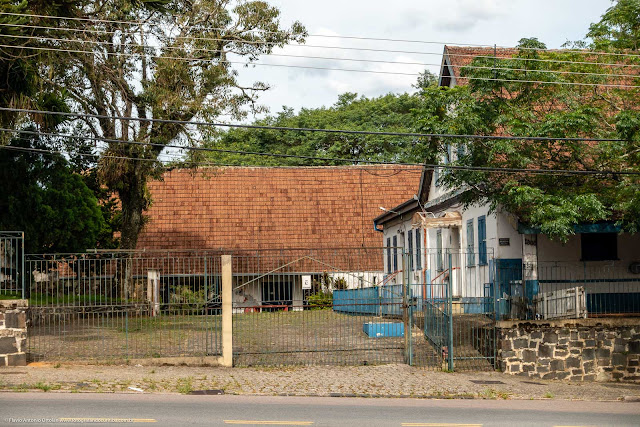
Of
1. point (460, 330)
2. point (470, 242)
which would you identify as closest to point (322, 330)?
point (460, 330)

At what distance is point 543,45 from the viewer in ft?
64.6

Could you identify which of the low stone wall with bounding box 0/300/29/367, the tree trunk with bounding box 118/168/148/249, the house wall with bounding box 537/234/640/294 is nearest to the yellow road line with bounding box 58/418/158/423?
the low stone wall with bounding box 0/300/29/367

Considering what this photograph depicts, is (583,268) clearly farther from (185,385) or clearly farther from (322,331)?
(185,385)

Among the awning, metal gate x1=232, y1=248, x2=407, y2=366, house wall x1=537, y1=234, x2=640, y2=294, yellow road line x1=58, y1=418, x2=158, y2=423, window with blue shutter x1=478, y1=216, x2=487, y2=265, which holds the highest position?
the awning

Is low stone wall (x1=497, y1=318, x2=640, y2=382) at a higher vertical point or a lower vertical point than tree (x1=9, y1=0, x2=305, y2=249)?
lower

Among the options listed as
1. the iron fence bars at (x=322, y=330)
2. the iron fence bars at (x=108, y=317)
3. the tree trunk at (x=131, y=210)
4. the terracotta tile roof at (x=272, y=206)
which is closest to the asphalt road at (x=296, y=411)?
the iron fence bars at (x=322, y=330)

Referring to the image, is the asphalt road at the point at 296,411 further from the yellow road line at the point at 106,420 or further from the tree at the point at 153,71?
the tree at the point at 153,71

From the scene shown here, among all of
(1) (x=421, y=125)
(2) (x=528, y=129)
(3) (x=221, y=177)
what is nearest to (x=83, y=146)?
(3) (x=221, y=177)

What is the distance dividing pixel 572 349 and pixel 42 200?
16.3 m

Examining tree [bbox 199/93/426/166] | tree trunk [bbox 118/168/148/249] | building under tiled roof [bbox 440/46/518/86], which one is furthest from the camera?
tree [bbox 199/93/426/166]

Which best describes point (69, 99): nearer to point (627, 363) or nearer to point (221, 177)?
point (221, 177)

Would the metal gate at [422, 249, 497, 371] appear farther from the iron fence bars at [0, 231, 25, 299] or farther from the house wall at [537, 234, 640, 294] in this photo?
the iron fence bars at [0, 231, 25, 299]

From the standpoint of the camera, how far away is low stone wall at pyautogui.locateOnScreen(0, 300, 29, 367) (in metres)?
17.1

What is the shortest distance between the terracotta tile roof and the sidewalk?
62.1 ft
